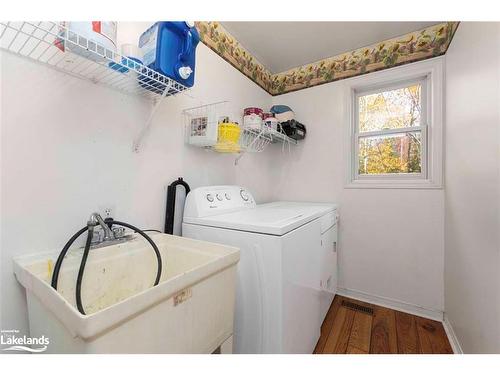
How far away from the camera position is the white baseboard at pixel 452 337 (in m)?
1.49

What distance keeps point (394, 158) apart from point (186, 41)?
2116 mm

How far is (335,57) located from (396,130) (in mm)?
990

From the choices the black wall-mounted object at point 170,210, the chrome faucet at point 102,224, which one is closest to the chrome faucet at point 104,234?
the chrome faucet at point 102,224

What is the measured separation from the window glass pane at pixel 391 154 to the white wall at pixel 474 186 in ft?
1.16

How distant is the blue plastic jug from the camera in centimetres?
104

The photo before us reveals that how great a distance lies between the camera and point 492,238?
104 centimetres

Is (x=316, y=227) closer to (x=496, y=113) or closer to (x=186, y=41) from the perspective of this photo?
(x=496, y=113)

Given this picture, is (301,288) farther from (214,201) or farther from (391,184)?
(391,184)

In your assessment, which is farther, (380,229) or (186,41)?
(380,229)

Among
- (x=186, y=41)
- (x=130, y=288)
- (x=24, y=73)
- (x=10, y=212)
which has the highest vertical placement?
(x=186, y=41)

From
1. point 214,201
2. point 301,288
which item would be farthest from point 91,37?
point 301,288

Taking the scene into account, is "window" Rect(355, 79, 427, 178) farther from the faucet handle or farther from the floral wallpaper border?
the faucet handle
